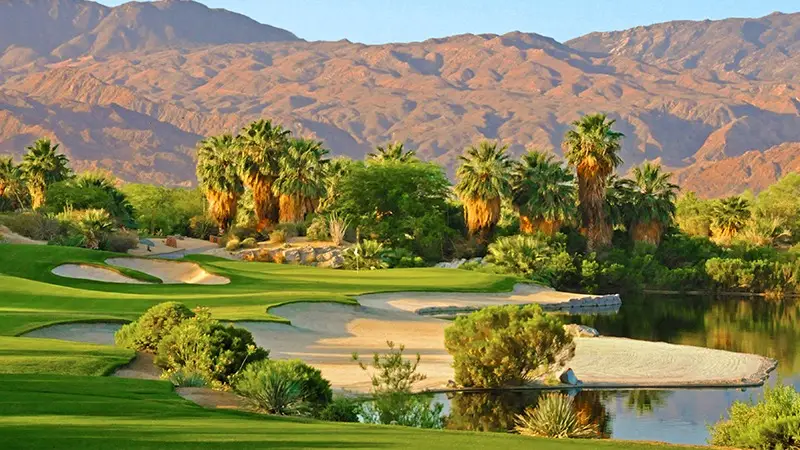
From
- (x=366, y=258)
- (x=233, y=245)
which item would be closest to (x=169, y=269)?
(x=366, y=258)

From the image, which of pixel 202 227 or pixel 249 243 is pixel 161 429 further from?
pixel 202 227

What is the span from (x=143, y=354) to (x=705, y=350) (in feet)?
63.3

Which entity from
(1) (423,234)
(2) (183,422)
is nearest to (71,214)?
(1) (423,234)

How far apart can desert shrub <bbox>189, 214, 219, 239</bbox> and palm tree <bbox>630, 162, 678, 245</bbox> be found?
31.9 metres

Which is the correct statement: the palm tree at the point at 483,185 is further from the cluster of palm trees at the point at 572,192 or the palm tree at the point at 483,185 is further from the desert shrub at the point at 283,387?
the desert shrub at the point at 283,387

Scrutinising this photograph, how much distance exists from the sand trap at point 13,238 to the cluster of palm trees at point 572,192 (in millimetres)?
25591

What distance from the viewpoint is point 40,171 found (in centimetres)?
8150

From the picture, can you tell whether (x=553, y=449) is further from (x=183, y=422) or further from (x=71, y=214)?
(x=71, y=214)

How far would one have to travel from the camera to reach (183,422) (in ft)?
51.2

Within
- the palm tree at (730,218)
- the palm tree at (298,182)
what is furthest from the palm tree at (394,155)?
the palm tree at (730,218)

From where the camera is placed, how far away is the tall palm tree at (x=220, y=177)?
81.0 metres

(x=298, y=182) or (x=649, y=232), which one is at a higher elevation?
(x=298, y=182)

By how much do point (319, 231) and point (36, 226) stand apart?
663 inches

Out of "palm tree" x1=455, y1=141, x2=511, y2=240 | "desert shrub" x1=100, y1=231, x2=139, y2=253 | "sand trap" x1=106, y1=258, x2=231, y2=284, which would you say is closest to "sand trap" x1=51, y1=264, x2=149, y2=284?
"sand trap" x1=106, y1=258, x2=231, y2=284
